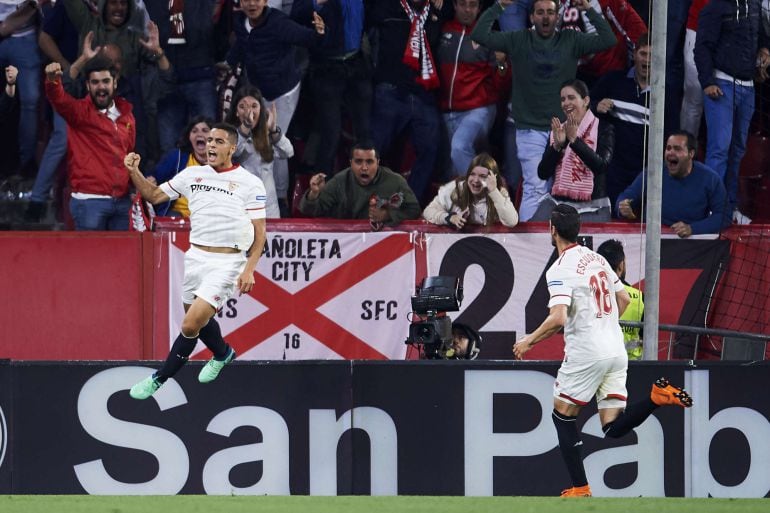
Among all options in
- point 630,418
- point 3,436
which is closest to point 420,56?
point 630,418

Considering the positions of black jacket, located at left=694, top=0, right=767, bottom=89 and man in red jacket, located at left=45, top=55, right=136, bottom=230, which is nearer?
man in red jacket, located at left=45, top=55, right=136, bottom=230

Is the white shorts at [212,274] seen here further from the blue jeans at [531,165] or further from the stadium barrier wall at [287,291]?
the blue jeans at [531,165]

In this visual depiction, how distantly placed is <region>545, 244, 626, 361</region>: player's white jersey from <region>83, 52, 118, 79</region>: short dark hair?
4725 mm

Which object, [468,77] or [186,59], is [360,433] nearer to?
[468,77]

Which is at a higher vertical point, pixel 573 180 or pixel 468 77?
pixel 468 77

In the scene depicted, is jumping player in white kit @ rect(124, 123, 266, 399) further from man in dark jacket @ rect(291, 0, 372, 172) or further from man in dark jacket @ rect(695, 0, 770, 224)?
man in dark jacket @ rect(695, 0, 770, 224)

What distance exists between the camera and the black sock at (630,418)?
27.9ft

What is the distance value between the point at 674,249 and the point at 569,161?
3.82ft

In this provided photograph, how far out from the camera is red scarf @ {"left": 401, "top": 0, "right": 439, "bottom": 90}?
12.2 metres

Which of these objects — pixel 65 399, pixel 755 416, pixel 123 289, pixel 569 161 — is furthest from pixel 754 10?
pixel 65 399

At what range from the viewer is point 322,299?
11188 mm

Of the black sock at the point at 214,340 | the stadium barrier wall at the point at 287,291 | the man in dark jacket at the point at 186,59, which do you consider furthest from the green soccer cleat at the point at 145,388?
the man in dark jacket at the point at 186,59

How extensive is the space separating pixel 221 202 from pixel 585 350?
2.52 m

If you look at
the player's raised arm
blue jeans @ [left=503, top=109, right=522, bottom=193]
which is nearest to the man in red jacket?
the player's raised arm
